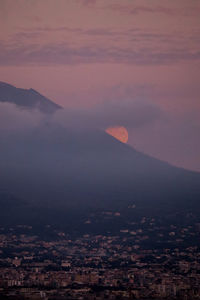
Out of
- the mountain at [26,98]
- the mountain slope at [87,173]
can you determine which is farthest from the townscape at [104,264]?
the mountain at [26,98]

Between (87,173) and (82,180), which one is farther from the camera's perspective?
(87,173)

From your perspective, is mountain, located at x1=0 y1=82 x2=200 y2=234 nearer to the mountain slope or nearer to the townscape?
the mountain slope

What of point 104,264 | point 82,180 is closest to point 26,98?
point 82,180

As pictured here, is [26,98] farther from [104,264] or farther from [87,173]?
[104,264]

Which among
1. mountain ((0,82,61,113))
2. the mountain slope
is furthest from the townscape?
mountain ((0,82,61,113))

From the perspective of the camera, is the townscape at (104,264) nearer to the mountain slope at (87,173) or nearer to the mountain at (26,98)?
the mountain slope at (87,173)

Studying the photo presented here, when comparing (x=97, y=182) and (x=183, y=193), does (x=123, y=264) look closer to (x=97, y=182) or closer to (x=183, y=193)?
(x=183, y=193)
